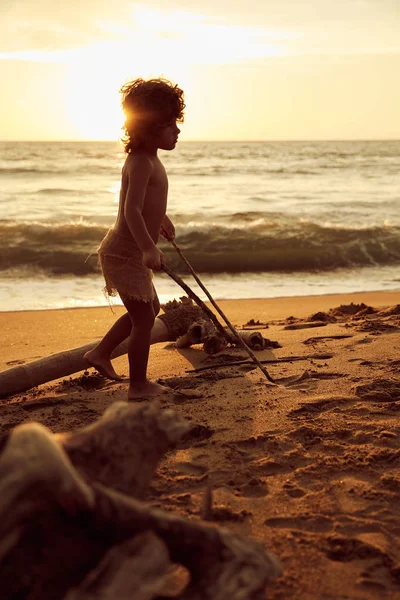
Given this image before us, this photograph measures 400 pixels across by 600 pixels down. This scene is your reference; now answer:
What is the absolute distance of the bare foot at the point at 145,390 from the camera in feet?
14.1

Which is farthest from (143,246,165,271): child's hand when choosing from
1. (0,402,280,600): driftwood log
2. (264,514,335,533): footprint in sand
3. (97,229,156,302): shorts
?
(0,402,280,600): driftwood log

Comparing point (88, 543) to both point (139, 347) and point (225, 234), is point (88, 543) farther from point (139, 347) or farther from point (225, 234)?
point (225, 234)

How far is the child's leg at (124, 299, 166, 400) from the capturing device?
14.3 ft

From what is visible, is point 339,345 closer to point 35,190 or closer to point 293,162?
point 35,190

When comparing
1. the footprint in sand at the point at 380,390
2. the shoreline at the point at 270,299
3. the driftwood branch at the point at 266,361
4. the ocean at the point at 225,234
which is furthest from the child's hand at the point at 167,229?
the shoreline at the point at 270,299

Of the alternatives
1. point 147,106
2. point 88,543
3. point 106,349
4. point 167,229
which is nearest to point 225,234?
point 167,229

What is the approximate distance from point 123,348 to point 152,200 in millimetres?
1336

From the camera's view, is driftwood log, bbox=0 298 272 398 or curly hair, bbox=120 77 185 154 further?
driftwood log, bbox=0 298 272 398

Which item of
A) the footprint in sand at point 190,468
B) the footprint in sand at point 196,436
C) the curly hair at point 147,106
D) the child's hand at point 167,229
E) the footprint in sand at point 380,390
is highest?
the curly hair at point 147,106

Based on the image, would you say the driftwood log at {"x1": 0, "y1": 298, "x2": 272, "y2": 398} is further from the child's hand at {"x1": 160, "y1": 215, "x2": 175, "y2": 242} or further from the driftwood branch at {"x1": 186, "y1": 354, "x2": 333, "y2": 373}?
the child's hand at {"x1": 160, "y1": 215, "x2": 175, "y2": 242}

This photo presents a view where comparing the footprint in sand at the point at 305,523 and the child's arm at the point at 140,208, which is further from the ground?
the child's arm at the point at 140,208

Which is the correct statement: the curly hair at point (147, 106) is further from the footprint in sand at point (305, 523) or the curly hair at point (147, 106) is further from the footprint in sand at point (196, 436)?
the footprint in sand at point (305, 523)

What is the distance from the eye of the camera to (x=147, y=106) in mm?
4211

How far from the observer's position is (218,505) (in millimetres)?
2713
